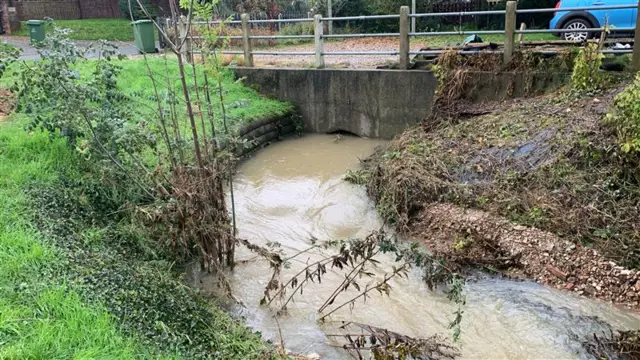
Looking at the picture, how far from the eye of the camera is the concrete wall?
31.1 ft

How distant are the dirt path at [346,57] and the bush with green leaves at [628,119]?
4.94 meters

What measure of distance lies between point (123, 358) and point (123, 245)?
6.10ft

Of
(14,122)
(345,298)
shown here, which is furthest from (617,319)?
(14,122)

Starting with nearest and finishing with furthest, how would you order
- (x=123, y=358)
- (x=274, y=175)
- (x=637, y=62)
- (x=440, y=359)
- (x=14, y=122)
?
(x=123, y=358)
(x=440, y=359)
(x=14, y=122)
(x=637, y=62)
(x=274, y=175)

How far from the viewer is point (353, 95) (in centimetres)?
1009

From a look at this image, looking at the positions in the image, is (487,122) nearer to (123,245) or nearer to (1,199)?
(123,245)

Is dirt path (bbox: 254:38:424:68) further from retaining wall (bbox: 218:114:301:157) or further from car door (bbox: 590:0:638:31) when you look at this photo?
car door (bbox: 590:0:638:31)

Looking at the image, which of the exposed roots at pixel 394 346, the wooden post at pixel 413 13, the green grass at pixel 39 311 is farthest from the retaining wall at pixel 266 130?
the exposed roots at pixel 394 346

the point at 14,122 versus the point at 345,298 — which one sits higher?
the point at 14,122

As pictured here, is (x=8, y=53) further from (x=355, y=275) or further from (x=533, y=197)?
(x=533, y=197)

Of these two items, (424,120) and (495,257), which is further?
(424,120)

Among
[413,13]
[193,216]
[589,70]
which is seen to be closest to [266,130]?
[193,216]

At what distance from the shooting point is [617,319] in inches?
172

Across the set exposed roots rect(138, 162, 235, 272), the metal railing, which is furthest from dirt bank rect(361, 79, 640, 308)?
exposed roots rect(138, 162, 235, 272)
